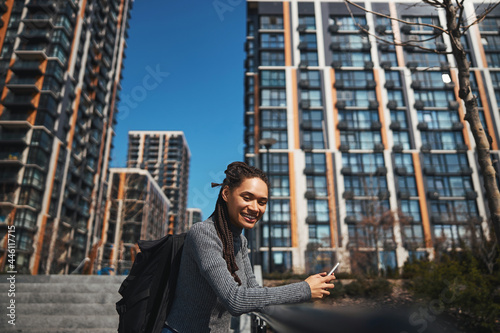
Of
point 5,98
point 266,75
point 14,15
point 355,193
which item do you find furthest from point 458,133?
point 14,15

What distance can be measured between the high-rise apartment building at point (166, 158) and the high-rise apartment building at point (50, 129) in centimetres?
5028

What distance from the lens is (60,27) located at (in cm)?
3947

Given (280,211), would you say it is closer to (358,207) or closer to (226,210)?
(358,207)

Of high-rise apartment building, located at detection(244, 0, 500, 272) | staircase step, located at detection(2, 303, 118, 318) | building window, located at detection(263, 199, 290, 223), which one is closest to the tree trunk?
staircase step, located at detection(2, 303, 118, 318)

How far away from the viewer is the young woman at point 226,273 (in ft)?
4.75

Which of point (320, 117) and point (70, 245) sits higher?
point (320, 117)

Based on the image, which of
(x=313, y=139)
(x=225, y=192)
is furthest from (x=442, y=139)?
(x=225, y=192)

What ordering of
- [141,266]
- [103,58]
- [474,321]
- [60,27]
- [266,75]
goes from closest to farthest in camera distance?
1. [141,266]
2. [474,321]
3. [60,27]
4. [266,75]
5. [103,58]

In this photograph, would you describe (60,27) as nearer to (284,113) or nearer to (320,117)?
(284,113)

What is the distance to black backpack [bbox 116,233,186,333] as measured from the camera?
5.55 feet

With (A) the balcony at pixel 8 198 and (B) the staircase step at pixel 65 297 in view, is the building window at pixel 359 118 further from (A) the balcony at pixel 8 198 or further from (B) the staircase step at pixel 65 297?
(B) the staircase step at pixel 65 297

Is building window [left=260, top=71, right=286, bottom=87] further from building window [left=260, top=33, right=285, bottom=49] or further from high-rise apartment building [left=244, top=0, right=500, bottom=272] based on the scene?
building window [left=260, top=33, right=285, bottom=49]

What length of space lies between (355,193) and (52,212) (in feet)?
105

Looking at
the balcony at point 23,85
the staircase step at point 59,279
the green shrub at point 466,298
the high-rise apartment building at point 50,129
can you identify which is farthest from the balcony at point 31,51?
the green shrub at point 466,298
